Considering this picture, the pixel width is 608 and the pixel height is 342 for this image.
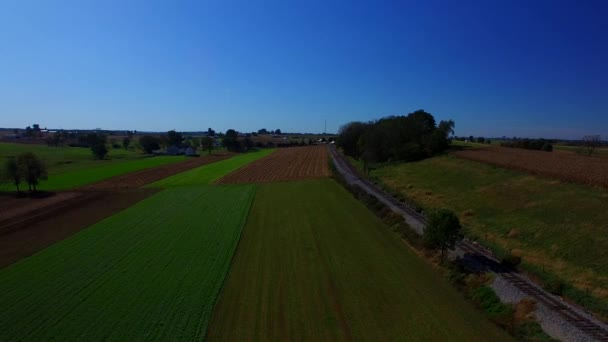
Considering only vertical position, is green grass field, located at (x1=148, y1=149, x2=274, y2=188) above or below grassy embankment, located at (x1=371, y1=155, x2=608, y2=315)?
below

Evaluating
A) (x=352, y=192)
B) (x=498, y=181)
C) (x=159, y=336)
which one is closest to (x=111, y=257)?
(x=159, y=336)

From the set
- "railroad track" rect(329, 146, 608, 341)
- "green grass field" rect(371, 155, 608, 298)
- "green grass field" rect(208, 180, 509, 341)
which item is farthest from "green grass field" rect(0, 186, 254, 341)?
"green grass field" rect(371, 155, 608, 298)

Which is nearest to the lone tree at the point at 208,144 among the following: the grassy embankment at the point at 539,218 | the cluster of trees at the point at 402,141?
the cluster of trees at the point at 402,141

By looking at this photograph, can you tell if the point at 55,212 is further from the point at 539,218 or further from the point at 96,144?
the point at 96,144

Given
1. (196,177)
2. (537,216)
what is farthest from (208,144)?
(537,216)

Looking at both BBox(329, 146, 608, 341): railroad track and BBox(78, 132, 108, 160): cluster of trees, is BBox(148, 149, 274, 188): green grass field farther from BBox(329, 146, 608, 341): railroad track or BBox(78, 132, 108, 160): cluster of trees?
BBox(329, 146, 608, 341): railroad track
